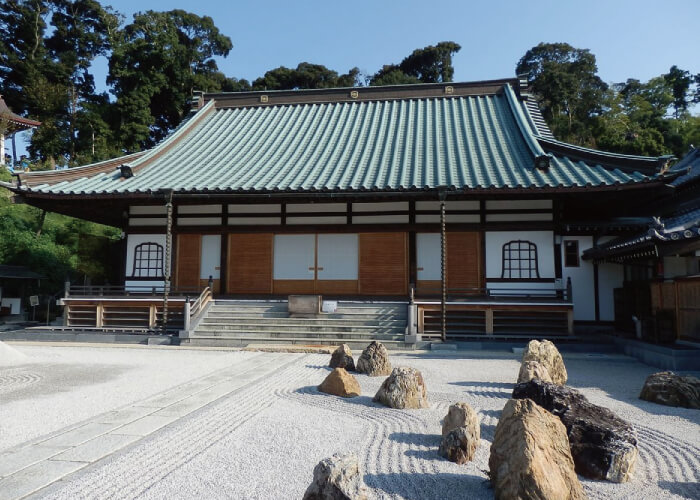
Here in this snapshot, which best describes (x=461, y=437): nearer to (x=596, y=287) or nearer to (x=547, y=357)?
(x=547, y=357)

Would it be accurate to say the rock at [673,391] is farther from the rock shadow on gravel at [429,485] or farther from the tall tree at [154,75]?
the tall tree at [154,75]

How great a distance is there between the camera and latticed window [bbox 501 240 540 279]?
1276 cm

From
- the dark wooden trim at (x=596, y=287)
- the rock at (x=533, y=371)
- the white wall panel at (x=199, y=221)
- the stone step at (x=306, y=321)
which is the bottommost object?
the rock at (x=533, y=371)

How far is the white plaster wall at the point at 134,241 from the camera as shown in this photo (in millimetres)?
14391

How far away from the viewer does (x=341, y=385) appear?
19.7 ft

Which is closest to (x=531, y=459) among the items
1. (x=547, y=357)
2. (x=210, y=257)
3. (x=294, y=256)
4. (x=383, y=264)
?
(x=547, y=357)

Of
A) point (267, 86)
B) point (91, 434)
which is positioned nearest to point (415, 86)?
point (91, 434)

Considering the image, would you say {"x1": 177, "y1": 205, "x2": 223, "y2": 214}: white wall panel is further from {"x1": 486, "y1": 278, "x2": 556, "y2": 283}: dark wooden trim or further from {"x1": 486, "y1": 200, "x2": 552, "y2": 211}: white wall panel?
{"x1": 486, "y1": 278, "x2": 556, "y2": 283}: dark wooden trim

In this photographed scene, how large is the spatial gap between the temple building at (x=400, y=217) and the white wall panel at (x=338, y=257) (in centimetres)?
4

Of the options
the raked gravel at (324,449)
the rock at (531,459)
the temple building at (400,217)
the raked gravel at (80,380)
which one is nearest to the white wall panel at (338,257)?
the temple building at (400,217)

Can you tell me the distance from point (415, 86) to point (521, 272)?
9.88 meters

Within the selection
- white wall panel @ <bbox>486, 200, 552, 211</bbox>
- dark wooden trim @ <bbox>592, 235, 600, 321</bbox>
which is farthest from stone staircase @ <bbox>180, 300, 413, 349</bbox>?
dark wooden trim @ <bbox>592, 235, 600, 321</bbox>

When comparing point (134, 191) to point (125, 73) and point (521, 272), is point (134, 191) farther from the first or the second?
point (125, 73)

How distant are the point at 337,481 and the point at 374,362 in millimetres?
5072
